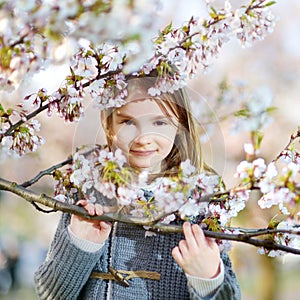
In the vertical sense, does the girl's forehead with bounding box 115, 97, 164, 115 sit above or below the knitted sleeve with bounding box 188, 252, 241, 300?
above

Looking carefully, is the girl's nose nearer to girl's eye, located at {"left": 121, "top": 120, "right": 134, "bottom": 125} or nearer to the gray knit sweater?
girl's eye, located at {"left": 121, "top": 120, "right": 134, "bottom": 125}

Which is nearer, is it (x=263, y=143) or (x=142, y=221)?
(x=142, y=221)

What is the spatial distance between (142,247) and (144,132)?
246mm

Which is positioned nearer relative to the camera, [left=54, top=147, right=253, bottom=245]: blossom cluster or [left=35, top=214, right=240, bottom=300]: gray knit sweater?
[left=54, top=147, right=253, bottom=245]: blossom cluster

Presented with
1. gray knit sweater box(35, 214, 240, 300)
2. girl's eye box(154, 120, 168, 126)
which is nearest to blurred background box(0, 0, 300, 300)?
gray knit sweater box(35, 214, 240, 300)

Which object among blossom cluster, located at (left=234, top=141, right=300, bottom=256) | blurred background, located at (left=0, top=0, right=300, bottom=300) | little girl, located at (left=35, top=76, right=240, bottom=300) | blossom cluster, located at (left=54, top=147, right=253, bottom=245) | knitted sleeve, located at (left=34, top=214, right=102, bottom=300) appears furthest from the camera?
blurred background, located at (left=0, top=0, right=300, bottom=300)

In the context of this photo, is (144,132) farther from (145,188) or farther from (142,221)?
(142,221)

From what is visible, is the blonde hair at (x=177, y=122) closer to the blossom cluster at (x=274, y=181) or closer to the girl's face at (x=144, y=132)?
the girl's face at (x=144, y=132)

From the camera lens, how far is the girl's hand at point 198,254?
101 cm

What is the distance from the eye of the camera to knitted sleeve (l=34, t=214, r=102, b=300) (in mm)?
1153

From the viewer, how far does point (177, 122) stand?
3.60ft

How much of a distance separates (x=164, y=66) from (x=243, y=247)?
4389 mm

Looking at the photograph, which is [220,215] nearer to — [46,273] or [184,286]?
[184,286]

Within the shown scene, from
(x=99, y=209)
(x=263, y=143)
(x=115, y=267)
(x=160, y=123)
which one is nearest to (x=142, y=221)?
(x=99, y=209)
